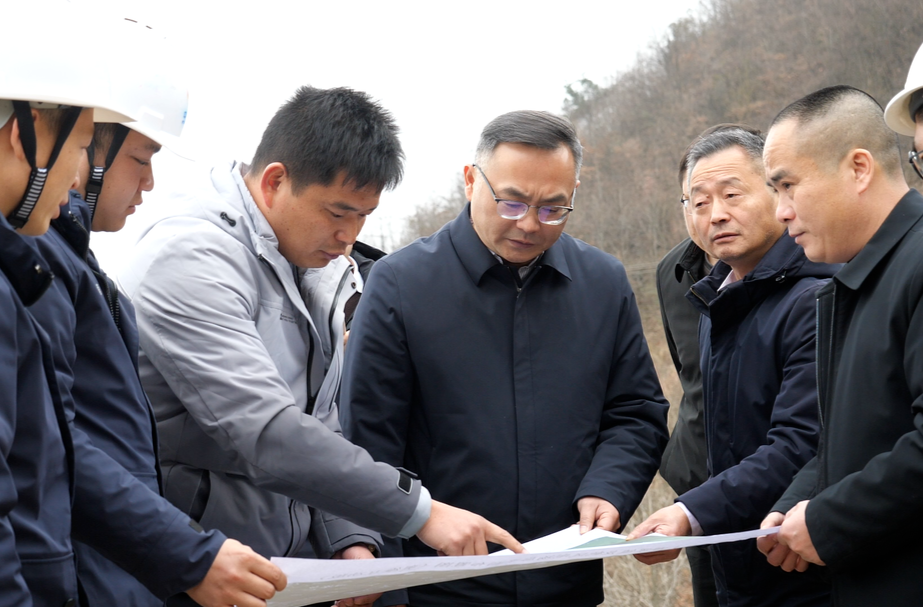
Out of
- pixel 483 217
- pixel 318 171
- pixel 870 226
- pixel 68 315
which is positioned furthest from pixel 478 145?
pixel 68 315

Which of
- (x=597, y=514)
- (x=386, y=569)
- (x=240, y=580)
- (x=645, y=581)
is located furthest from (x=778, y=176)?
(x=645, y=581)

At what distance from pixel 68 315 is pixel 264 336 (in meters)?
0.79

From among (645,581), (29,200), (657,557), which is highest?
(29,200)

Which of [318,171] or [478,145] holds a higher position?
[478,145]

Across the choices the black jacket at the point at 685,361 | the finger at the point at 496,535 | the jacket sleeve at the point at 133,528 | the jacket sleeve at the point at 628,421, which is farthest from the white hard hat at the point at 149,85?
the black jacket at the point at 685,361

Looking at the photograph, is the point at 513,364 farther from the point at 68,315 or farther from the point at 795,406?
the point at 68,315

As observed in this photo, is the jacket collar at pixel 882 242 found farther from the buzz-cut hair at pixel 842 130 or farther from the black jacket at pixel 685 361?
the black jacket at pixel 685 361

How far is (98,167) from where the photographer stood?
2318 mm

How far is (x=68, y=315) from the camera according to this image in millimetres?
1777

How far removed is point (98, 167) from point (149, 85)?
33 centimetres

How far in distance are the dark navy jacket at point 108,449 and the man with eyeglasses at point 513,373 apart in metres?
0.92

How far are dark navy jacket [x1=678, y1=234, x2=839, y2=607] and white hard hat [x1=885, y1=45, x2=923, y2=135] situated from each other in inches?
22.7

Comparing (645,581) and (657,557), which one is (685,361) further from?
(645,581)

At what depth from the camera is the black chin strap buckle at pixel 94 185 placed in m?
2.31
